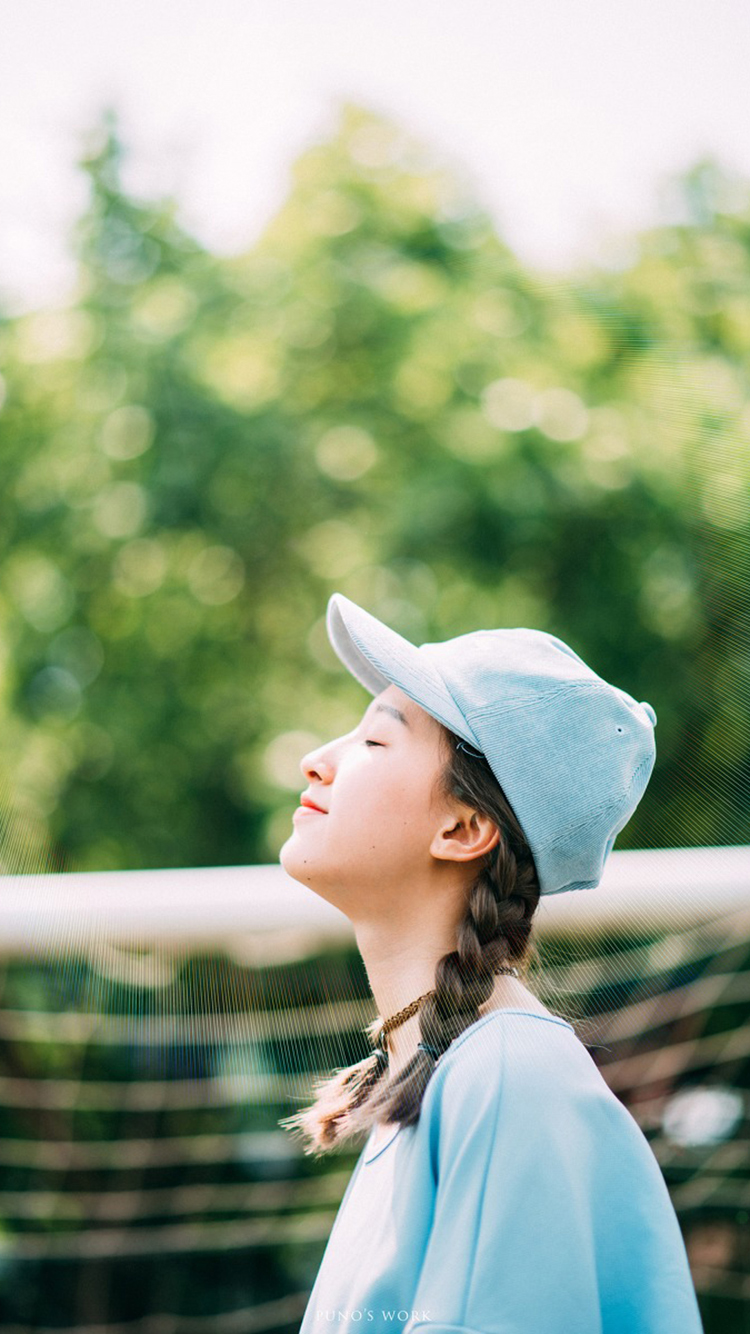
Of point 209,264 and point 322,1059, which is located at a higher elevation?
point 209,264

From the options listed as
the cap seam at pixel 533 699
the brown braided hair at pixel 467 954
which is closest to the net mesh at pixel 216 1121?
the brown braided hair at pixel 467 954

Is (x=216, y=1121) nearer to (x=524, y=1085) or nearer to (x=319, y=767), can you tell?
(x=319, y=767)

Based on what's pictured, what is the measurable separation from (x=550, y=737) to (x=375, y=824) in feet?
0.40

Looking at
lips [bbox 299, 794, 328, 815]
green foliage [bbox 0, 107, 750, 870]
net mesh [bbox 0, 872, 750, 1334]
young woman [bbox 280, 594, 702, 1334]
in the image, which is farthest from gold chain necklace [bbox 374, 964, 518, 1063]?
green foliage [bbox 0, 107, 750, 870]

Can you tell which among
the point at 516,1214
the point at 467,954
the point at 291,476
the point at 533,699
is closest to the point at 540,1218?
the point at 516,1214

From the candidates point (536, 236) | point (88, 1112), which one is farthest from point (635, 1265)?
point (536, 236)

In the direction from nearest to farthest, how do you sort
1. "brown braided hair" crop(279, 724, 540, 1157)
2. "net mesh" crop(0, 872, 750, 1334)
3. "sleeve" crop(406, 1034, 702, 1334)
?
"sleeve" crop(406, 1034, 702, 1334) → "brown braided hair" crop(279, 724, 540, 1157) → "net mesh" crop(0, 872, 750, 1334)

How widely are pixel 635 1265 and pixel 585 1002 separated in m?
1.25

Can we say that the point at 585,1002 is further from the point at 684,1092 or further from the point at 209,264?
the point at 209,264

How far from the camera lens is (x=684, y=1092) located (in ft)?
7.29

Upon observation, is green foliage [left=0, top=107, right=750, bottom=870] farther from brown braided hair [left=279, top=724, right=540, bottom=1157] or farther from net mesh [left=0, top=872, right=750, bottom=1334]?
brown braided hair [left=279, top=724, right=540, bottom=1157]

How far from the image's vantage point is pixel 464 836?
0.71 meters

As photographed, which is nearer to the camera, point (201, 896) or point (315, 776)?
point (315, 776)

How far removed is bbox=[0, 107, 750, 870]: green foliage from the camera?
284 centimetres
